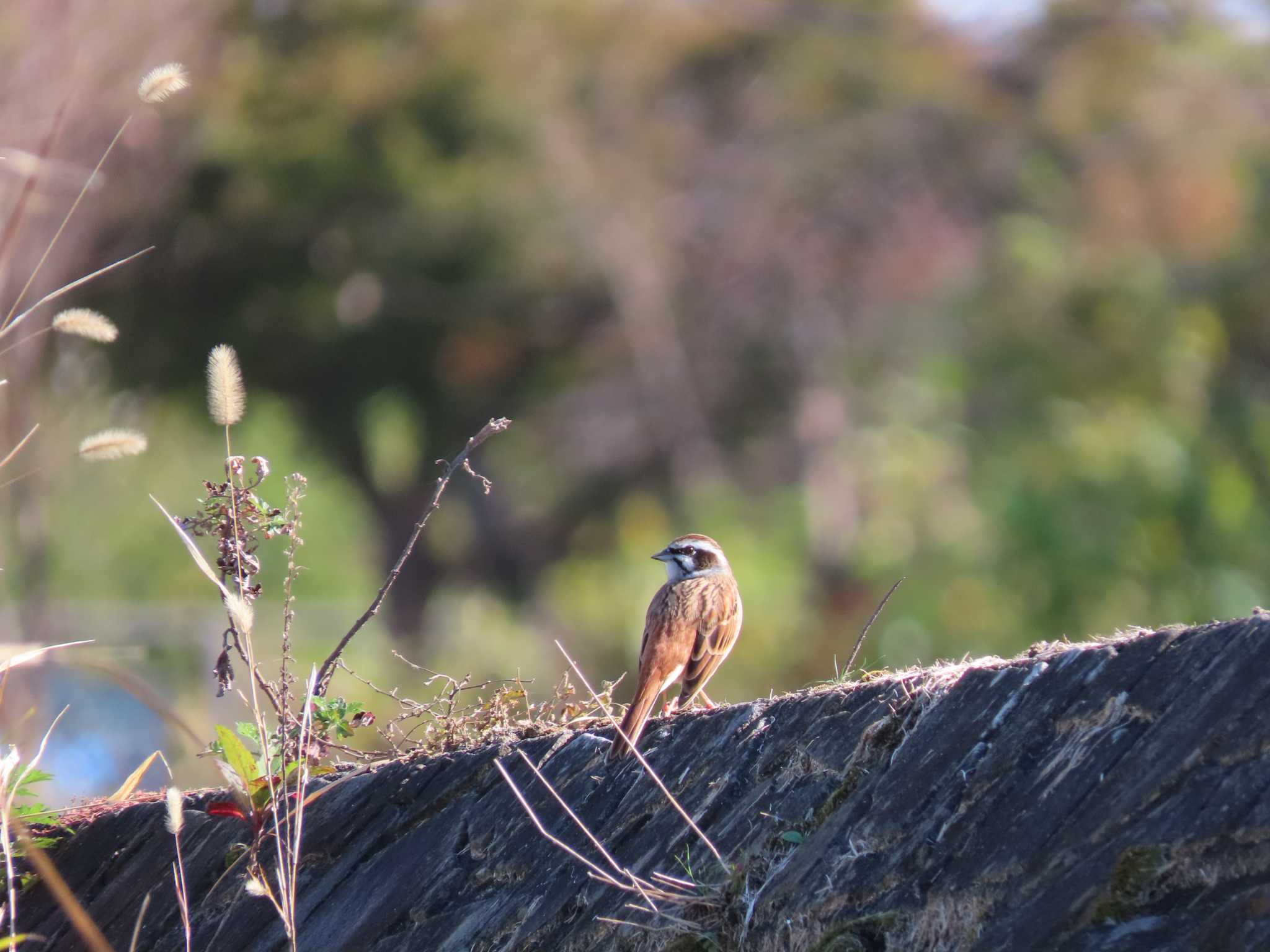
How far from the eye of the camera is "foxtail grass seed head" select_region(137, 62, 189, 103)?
4191mm

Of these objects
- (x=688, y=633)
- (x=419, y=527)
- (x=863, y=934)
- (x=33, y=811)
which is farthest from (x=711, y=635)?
(x=863, y=934)

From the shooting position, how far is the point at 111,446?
411 centimetres

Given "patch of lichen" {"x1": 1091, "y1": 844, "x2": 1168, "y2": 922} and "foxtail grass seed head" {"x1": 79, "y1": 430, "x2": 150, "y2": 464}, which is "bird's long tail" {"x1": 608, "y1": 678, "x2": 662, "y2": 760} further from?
"patch of lichen" {"x1": 1091, "y1": 844, "x2": 1168, "y2": 922}

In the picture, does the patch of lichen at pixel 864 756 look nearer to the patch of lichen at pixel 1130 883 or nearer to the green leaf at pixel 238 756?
the patch of lichen at pixel 1130 883

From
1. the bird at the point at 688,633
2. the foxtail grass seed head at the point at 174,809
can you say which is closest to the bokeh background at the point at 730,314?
the bird at the point at 688,633

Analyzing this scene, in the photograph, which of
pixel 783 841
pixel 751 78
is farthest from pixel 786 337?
pixel 783 841

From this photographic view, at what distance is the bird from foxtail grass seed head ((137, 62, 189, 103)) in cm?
225

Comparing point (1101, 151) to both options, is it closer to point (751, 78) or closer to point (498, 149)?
point (751, 78)

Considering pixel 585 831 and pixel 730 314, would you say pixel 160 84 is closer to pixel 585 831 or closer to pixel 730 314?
pixel 585 831

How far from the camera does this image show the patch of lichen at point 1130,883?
248cm

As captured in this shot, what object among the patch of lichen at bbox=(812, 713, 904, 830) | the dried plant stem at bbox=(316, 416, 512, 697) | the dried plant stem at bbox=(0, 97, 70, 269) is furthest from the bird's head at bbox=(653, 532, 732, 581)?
the patch of lichen at bbox=(812, 713, 904, 830)

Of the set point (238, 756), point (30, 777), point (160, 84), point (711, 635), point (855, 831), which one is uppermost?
point (160, 84)

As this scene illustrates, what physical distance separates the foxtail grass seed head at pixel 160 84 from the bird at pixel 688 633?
7.38ft

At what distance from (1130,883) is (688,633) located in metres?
3.48
